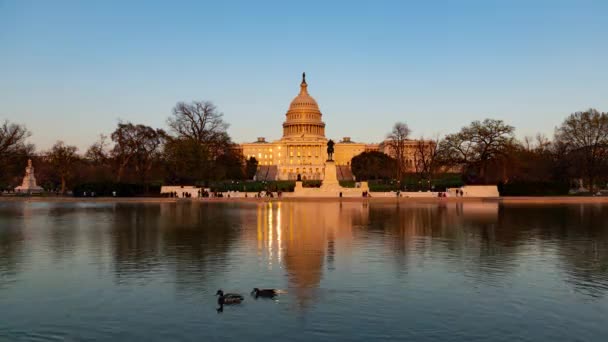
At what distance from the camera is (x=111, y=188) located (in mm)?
61031

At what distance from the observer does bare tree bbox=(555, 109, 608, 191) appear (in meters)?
61.6

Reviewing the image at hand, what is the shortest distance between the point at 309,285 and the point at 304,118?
5691 inches

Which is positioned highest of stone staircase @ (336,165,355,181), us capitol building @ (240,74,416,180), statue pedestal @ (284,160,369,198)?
us capitol building @ (240,74,416,180)

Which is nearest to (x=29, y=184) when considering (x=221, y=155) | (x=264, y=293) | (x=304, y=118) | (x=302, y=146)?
(x=221, y=155)

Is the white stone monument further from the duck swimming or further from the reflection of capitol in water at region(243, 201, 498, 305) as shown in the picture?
the duck swimming

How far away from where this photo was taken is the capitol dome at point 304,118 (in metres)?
156

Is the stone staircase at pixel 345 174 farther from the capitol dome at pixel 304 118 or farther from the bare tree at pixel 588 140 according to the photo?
the bare tree at pixel 588 140

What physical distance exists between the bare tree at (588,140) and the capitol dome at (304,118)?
308 ft

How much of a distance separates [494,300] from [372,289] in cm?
249

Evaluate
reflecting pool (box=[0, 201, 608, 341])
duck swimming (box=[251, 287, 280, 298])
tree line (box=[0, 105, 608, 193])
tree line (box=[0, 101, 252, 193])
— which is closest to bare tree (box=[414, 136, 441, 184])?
tree line (box=[0, 105, 608, 193])

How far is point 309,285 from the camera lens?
12906mm

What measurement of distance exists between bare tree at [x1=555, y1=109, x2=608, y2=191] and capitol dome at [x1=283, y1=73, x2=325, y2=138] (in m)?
93.9

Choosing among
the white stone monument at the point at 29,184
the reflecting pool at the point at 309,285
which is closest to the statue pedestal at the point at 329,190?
the white stone monument at the point at 29,184

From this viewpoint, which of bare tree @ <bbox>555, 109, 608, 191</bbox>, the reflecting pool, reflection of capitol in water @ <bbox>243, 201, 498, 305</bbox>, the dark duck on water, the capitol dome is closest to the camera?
the reflecting pool
